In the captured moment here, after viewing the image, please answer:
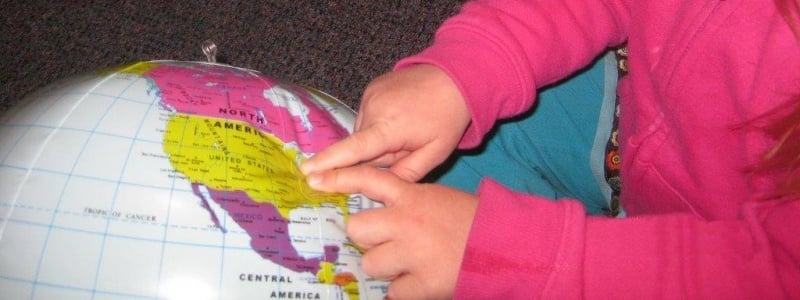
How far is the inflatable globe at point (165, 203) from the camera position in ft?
1.47

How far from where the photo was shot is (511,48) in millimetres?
632

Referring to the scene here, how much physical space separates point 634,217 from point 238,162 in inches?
13.0

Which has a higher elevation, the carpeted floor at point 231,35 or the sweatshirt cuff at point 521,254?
the carpeted floor at point 231,35

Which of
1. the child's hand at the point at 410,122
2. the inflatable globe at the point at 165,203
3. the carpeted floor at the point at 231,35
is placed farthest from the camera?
the carpeted floor at the point at 231,35

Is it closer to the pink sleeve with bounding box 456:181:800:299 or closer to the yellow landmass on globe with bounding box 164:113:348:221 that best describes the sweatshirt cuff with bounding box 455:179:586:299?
the pink sleeve with bounding box 456:181:800:299

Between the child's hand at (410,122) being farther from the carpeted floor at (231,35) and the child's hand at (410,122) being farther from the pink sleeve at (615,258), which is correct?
the carpeted floor at (231,35)

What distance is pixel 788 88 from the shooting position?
0.50 meters

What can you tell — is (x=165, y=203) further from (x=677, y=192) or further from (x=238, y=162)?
(x=677, y=192)

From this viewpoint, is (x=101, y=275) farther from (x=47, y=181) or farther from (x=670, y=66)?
(x=670, y=66)

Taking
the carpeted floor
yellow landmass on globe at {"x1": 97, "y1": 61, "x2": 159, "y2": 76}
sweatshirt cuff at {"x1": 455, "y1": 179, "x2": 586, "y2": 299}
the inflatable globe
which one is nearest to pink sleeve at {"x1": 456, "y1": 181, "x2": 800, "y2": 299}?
sweatshirt cuff at {"x1": 455, "y1": 179, "x2": 586, "y2": 299}

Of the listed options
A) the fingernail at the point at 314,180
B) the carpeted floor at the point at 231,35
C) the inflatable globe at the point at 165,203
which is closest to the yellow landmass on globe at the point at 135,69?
the inflatable globe at the point at 165,203

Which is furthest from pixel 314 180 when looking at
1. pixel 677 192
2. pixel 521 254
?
pixel 677 192

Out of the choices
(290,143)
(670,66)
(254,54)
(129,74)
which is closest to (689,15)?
(670,66)

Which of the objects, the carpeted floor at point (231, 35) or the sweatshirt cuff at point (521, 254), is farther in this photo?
the carpeted floor at point (231, 35)
